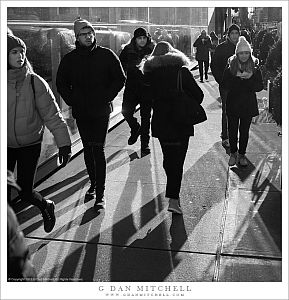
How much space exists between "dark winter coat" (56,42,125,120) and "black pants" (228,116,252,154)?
1824 millimetres

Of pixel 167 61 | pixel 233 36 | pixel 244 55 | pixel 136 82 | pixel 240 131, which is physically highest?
pixel 233 36

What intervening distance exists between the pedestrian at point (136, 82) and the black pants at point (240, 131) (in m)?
1.01

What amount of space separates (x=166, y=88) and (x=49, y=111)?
1.03 m

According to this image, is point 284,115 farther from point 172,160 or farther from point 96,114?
point 96,114

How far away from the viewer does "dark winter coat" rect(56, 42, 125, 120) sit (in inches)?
183

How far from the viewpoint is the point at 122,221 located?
4.48 m

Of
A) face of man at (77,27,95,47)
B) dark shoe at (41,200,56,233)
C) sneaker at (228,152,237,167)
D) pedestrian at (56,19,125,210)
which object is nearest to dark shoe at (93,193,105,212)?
pedestrian at (56,19,125,210)

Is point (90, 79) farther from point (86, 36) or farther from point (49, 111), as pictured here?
point (49, 111)

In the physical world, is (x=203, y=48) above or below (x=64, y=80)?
above

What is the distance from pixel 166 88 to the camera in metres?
4.47

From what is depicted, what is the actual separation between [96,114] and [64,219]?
37.2 inches

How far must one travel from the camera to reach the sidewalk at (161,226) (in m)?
3.64

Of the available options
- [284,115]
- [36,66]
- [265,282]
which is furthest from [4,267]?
[36,66]

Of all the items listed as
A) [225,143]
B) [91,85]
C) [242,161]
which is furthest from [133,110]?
[91,85]
